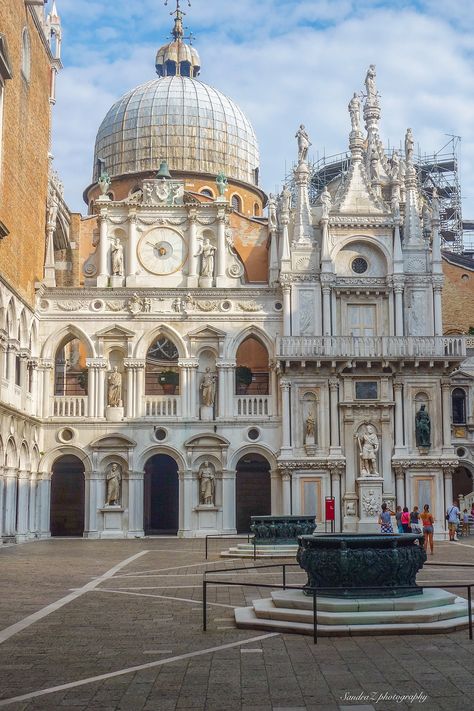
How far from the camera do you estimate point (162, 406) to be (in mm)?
39969

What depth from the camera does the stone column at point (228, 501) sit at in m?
39.2

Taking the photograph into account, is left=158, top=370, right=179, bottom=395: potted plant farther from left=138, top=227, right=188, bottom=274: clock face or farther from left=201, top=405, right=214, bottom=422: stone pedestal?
left=138, top=227, right=188, bottom=274: clock face

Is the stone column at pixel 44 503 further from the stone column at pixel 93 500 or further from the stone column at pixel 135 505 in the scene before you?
the stone column at pixel 135 505

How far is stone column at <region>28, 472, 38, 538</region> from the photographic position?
124 ft

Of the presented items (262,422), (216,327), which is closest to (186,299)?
(216,327)

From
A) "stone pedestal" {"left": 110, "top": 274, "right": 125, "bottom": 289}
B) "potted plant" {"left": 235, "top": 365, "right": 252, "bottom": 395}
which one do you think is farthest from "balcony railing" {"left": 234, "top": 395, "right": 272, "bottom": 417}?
"stone pedestal" {"left": 110, "top": 274, "right": 125, "bottom": 289}

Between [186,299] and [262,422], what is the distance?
583 centimetres

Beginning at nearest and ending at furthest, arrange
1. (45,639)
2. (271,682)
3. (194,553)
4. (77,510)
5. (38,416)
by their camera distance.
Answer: (271,682) → (45,639) → (194,553) → (38,416) → (77,510)

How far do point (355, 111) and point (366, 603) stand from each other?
35164mm

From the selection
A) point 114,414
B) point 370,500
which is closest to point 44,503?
point 114,414

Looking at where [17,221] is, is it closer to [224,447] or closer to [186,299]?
[186,299]

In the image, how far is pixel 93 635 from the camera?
44.5ft

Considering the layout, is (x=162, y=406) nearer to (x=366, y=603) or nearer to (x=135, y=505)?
(x=135, y=505)

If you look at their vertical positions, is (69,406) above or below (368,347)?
below
